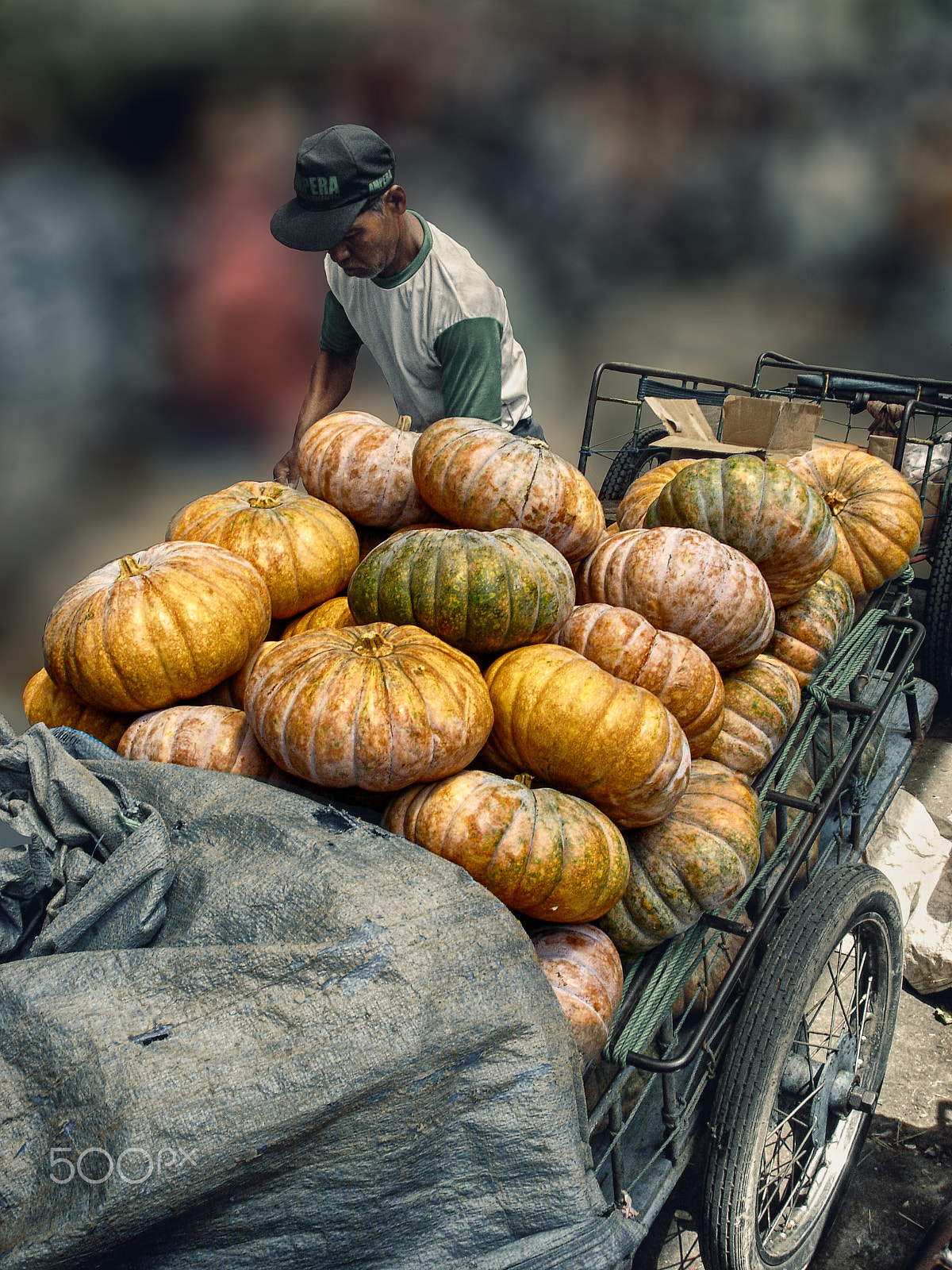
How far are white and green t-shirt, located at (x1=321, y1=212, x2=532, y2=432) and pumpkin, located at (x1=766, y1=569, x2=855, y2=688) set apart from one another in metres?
1.30

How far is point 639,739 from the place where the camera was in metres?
1.90

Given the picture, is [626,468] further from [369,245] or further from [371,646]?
[371,646]

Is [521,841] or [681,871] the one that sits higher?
[521,841]

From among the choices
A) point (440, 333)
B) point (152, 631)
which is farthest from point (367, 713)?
point (440, 333)

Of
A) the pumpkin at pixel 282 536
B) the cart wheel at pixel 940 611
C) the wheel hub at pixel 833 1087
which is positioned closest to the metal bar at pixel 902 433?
the cart wheel at pixel 940 611

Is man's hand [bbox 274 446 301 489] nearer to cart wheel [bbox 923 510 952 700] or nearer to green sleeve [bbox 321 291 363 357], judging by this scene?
green sleeve [bbox 321 291 363 357]

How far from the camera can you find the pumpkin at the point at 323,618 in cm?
236

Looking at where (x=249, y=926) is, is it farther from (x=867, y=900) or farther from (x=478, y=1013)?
(x=867, y=900)

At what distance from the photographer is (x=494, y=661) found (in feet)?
7.02

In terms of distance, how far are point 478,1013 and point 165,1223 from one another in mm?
501

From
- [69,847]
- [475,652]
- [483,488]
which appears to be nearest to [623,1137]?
[475,652]

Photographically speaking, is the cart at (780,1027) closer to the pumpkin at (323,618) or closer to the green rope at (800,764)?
the green rope at (800,764)

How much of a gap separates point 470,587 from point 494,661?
0.22 meters

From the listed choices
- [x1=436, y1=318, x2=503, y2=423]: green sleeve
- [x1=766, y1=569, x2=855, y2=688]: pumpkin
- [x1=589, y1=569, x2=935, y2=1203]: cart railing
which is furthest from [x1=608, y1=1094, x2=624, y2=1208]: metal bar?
[x1=436, y1=318, x2=503, y2=423]: green sleeve
